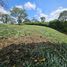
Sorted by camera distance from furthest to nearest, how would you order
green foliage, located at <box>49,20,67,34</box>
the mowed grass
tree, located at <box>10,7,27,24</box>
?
tree, located at <box>10,7,27,24</box> < green foliage, located at <box>49,20,67,34</box> < the mowed grass

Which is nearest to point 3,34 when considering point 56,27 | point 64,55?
point 64,55

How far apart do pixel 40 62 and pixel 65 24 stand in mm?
19812

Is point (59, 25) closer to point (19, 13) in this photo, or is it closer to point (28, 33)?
point (28, 33)

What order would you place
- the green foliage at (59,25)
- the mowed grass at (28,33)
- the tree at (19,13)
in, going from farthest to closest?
1. the tree at (19,13)
2. the green foliage at (59,25)
3. the mowed grass at (28,33)

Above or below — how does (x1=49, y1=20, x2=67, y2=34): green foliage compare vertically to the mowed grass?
below

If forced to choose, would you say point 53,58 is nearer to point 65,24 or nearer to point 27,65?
point 27,65

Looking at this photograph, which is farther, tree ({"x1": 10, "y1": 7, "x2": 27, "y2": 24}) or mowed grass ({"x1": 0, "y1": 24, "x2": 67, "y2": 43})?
tree ({"x1": 10, "y1": 7, "x2": 27, "y2": 24})

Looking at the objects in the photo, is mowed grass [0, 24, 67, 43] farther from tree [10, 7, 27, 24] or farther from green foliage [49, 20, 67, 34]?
tree [10, 7, 27, 24]

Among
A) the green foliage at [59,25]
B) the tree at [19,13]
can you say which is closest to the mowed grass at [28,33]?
the green foliage at [59,25]

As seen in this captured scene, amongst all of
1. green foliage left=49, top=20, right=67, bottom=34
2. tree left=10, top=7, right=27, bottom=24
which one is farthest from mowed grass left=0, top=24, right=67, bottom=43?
tree left=10, top=7, right=27, bottom=24

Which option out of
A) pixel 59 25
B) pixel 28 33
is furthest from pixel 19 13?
pixel 28 33

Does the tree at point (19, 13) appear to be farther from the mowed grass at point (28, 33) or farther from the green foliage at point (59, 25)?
the mowed grass at point (28, 33)

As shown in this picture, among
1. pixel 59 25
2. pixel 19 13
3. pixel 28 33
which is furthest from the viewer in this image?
pixel 19 13

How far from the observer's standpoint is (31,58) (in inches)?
249
